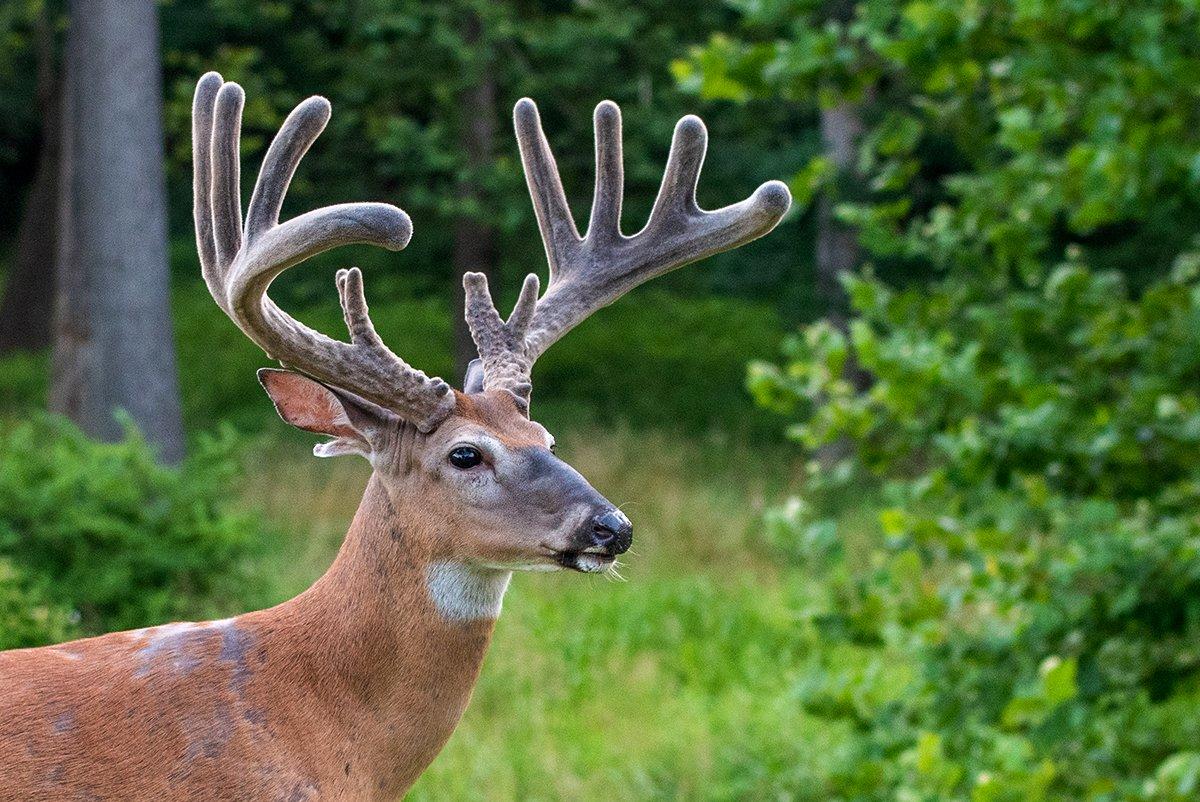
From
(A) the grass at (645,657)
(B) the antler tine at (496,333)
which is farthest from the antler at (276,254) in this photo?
(A) the grass at (645,657)

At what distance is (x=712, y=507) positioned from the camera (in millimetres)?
12117

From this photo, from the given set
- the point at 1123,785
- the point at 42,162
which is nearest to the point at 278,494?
the point at 1123,785

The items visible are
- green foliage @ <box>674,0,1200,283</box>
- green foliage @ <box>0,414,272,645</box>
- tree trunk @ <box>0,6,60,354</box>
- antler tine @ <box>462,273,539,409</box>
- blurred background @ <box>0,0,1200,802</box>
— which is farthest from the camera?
tree trunk @ <box>0,6,60,354</box>

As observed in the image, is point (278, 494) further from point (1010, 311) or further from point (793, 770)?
point (1010, 311)

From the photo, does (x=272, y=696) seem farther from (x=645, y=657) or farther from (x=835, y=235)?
(x=835, y=235)

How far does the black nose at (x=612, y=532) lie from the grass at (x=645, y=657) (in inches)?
120

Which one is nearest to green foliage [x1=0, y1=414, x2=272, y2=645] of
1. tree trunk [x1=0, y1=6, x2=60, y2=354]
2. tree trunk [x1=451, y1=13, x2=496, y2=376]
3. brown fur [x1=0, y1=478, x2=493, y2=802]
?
brown fur [x1=0, y1=478, x2=493, y2=802]

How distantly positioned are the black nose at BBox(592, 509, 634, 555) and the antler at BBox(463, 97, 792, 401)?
1.15 feet

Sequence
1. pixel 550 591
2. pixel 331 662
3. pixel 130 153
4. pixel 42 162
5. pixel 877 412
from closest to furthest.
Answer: pixel 331 662 < pixel 877 412 < pixel 550 591 < pixel 130 153 < pixel 42 162

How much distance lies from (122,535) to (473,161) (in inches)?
345

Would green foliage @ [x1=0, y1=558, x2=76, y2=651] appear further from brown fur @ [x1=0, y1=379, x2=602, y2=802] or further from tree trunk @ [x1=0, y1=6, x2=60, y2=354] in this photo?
tree trunk @ [x1=0, y1=6, x2=60, y2=354]

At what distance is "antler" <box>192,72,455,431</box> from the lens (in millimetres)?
2352

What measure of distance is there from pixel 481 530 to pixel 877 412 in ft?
10.1

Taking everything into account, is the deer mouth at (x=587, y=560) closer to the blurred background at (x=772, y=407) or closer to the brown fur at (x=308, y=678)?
the brown fur at (x=308, y=678)
